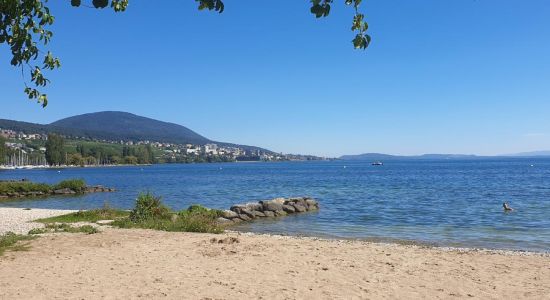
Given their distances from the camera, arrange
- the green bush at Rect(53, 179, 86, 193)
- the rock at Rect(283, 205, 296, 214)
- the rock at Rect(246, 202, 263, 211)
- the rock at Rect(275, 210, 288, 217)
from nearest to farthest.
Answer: the rock at Rect(246, 202, 263, 211) → the rock at Rect(275, 210, 288, 217) → the rock at Rect(283, 205, 296, 214) → the green bush at Rect(53, 179, 86, 193)

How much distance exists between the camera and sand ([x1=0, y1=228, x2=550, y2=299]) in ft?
34.0

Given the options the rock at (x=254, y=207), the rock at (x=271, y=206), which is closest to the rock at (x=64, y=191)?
the rock at (x=271, y=206)

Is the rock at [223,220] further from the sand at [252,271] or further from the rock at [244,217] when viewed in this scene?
the sand at [252,271]

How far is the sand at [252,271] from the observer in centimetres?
1037

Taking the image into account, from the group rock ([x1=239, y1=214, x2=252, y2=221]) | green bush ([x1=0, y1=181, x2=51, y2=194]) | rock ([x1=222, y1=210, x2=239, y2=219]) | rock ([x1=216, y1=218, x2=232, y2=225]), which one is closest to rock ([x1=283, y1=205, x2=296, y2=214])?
rock ([x1=239, y1=214, x2=252, y2=221])

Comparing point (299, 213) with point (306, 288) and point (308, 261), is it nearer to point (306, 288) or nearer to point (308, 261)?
point (308, 261)

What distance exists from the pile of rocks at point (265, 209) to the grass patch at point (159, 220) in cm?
545

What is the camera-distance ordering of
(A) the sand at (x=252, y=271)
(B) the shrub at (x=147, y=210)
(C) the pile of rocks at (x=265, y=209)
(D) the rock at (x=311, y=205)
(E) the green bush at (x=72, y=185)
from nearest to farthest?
(A) the sand at (x=252, y=271)
(B) the shrub at (x=147, y=210)
(C) the pile of rocks at (x=265, y=209)
(D) the rock at (x=311, y=205)
(E) the green bush at (x=72, y=185)

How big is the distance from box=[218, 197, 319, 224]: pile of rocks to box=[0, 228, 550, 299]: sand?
1383 cm

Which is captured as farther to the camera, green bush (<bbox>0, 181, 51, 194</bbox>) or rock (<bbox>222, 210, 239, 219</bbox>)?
green bush (<bbox>0, 181, 51, 194</bbox>)

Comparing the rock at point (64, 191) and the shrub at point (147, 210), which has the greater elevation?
the shrub at point (147, 210)

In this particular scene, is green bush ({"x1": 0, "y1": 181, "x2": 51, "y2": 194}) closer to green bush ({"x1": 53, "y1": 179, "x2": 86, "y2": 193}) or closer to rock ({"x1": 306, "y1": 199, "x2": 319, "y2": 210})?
green bush ({"x1": 53, "y1": 179, "x2": 86, "y2": 193})

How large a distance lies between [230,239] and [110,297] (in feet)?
26.3

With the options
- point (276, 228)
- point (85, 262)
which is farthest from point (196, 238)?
point (276, 228)
